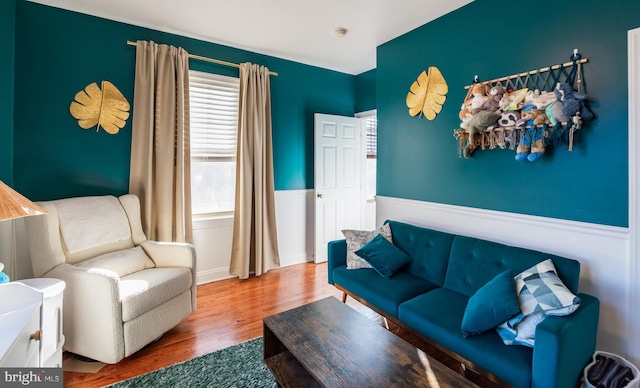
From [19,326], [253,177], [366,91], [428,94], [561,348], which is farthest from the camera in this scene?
[366,91]

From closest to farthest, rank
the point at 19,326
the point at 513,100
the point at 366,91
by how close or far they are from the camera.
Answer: the point at 19,326
the point at 513,100
the point at 366,91

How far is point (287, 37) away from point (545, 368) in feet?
10.9

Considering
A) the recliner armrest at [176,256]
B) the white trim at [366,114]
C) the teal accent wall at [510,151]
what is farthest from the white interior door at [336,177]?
the recliner armrest at [176,256]

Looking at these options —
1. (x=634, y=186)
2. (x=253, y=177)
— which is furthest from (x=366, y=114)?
(x=634, y=186)

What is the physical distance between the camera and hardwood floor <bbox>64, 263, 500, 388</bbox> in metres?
1.96

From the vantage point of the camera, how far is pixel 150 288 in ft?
6.81

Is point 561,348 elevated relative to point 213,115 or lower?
lower

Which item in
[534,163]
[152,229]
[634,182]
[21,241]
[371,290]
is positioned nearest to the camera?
[634,182]

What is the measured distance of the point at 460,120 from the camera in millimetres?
2586

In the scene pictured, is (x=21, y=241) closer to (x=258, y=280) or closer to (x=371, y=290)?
(x=258, y=280)

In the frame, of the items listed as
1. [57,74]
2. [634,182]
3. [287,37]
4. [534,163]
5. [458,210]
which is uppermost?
[287,37]

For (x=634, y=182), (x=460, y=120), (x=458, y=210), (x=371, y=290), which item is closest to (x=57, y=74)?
(x=371, y=290)

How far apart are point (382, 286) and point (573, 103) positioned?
1.67m
